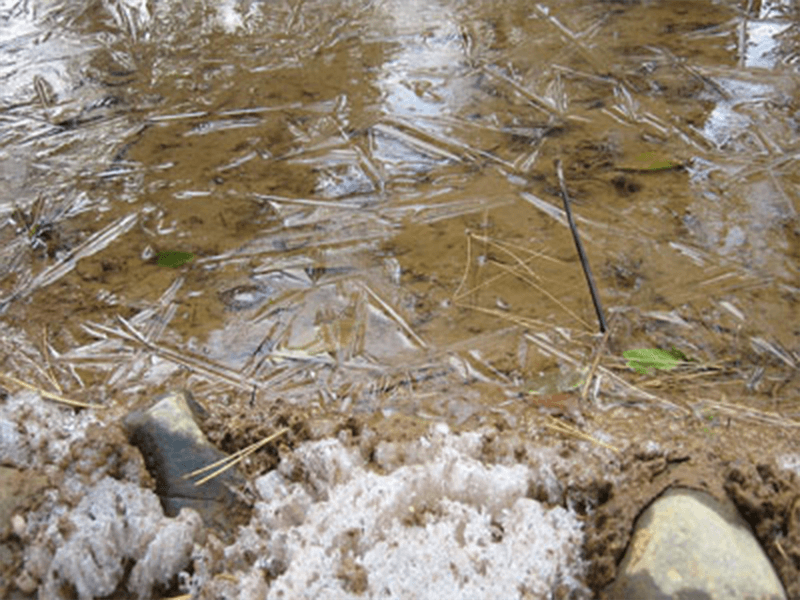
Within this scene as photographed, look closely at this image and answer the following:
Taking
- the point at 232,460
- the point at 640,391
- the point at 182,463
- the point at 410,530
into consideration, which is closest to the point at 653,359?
the point at 640,391

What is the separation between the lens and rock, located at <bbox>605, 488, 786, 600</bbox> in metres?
1.51

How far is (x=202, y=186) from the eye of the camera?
10.3 ft

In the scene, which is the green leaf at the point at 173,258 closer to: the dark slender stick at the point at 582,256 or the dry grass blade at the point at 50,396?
the dry grass blade at the point at 50,396

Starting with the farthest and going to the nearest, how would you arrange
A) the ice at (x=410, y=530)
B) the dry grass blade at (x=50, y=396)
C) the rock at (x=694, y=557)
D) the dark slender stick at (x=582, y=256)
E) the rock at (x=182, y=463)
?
the dark slender stick at (x=582, y=256) < the dry grass blade at (x=50, y=396) < the rock at (x=182, y=463) < the ice at (x=410, y=530) < the rock at (x=694, y=557)

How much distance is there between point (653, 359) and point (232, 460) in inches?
52.2

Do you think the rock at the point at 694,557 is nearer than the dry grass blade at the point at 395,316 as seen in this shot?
Yes

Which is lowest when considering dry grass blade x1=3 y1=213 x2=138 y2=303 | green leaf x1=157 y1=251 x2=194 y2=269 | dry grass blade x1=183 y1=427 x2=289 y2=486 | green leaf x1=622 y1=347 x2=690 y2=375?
green leaf x1=622 y1=347 x2=690 y2=375

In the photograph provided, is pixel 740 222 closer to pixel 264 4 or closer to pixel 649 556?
pixel 649 556

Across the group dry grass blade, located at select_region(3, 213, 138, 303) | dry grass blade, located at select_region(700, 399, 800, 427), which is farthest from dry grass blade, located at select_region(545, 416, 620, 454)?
dry grass blade, located at select_region(3, 213, 138, 303)

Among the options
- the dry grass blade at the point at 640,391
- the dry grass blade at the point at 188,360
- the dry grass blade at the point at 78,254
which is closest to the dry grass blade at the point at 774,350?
the dry grass blade at the point at 640,391

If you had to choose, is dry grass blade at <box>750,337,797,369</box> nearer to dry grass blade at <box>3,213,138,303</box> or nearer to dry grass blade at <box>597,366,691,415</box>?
dry grass blade at <box>597,366,691,415</box>

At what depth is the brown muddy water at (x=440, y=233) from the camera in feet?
6.91

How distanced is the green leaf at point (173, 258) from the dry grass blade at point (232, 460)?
100 centimetres

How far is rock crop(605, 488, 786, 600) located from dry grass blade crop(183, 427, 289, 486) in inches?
39.3
